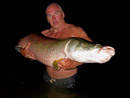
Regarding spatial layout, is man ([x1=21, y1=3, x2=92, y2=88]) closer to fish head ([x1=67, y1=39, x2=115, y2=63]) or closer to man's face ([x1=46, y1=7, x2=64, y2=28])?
man's face ([x1=46, y1=7, x2=64, y2=28])

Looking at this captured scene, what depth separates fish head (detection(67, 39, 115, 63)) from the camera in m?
0.99

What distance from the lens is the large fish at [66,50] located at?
1025 mm

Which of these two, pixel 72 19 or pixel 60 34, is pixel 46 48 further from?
pixel 72 19

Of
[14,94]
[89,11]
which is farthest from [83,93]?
[89,11]

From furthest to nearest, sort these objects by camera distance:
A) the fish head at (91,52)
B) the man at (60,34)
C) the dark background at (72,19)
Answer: the dark background at (72,19) < the man at (60,34) < the fish head at (91,52)

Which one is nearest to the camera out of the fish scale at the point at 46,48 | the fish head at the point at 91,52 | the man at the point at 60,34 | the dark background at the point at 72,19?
the fish head at the point at 91,52

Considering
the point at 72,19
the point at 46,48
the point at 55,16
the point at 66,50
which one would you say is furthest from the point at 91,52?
the point at 72,19

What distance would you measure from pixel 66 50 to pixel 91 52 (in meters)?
0.37

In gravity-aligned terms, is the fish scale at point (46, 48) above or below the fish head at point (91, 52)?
below

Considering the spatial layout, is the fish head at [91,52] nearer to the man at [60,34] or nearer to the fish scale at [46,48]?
the fish scale at [46,48]

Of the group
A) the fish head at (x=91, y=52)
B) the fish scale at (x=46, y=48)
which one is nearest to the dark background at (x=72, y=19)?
the fish scale at (x=46, y=48)

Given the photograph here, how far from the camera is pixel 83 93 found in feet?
12.3

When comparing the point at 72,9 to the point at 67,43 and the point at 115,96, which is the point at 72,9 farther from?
the point at 67,43

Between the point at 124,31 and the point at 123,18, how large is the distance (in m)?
1.07
